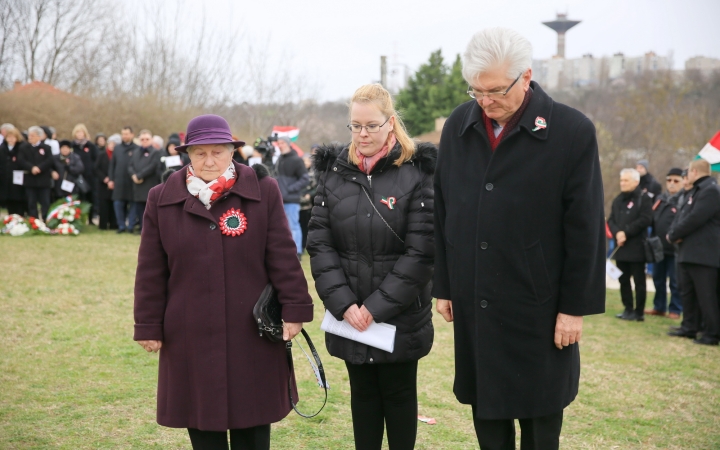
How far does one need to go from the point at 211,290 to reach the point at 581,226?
171 cm

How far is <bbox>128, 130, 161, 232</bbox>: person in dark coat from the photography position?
13.7 metres

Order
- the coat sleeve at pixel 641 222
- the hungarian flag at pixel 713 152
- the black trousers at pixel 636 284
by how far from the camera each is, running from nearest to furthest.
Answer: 1. the hungarian flag at pixel 713 152
2. the coat sleeve at pixel 641 222
3. the black trousers at pixel 636 284

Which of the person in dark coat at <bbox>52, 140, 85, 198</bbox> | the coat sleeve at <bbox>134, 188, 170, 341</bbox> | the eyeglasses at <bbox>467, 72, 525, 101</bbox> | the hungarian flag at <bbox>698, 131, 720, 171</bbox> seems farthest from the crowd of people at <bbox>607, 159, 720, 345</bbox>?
the person in dark coat at <bbox>52, 140, 85, 198</bbox>

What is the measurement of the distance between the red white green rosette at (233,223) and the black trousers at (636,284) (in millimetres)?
7655

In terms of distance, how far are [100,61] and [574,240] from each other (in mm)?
28742

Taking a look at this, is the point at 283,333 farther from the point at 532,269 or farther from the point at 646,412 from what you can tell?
the point at 646,412

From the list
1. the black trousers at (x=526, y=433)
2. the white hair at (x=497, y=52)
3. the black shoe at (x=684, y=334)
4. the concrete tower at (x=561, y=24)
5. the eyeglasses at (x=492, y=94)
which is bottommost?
the black shoe at (x=684, y=334)

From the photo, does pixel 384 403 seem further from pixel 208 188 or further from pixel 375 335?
pixel 208 188

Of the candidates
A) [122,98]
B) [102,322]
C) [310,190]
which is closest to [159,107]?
[122,98]

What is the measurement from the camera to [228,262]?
128 inches

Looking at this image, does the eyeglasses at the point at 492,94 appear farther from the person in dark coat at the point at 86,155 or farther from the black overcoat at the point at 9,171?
the person in dark coat at the point at 86,155

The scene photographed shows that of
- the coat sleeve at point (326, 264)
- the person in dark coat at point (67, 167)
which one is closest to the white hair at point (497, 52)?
the coat sleeve at point (326, 264)

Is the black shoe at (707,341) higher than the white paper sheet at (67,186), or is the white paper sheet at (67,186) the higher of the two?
the white paper sheet at (67,186)

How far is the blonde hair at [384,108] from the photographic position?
11.6 ft
